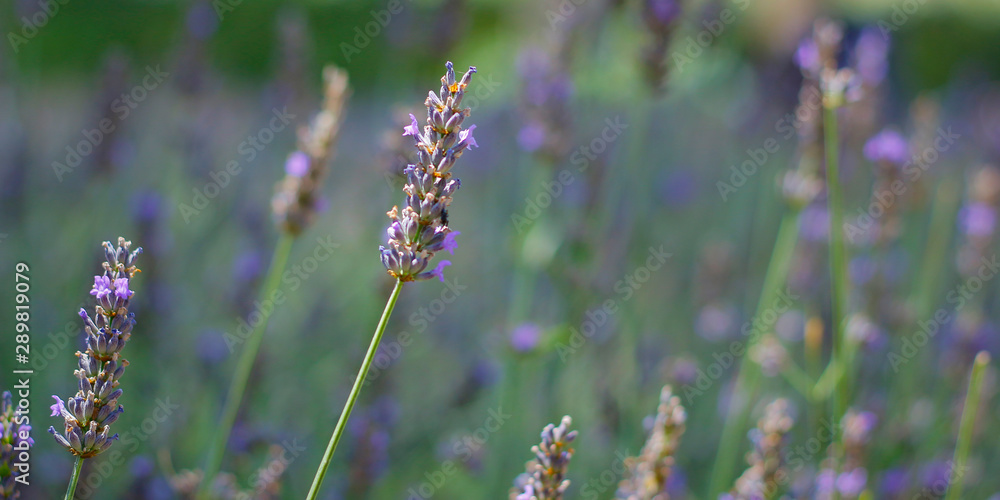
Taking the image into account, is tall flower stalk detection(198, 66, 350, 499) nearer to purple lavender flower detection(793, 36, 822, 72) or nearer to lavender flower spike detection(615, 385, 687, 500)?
lavender flower spike detection(615, 385, 687, 500)

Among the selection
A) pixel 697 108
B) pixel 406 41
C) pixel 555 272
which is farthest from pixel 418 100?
pixel 697 108

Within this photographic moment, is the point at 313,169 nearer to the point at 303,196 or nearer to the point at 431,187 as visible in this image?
the point at 303,196

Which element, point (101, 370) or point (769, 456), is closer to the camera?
point (101, 370)

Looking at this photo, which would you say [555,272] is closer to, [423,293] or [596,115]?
[423,293]

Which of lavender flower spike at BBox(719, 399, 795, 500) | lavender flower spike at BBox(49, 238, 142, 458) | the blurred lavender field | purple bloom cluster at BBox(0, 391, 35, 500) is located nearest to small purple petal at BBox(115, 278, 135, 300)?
lavender flower spike at BBox(49, 238, 142, 458)

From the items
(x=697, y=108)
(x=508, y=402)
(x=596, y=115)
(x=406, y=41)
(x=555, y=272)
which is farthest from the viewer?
(x=697, y=108)

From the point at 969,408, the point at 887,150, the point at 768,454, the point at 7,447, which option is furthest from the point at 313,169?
the point at 887,150
